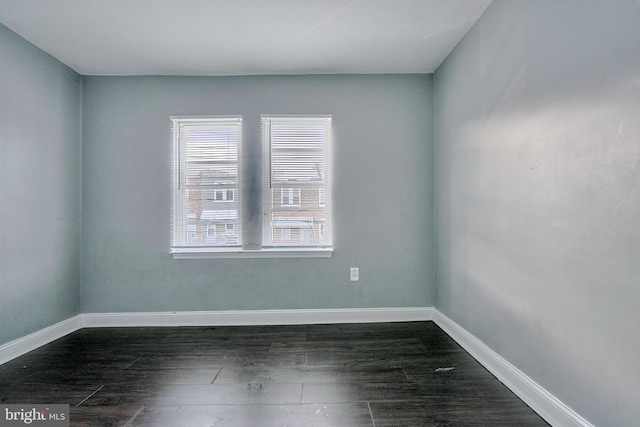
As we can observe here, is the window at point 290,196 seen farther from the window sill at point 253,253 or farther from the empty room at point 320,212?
the window sill at point 253,253

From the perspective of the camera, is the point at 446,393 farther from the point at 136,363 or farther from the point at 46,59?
the point at 46,59

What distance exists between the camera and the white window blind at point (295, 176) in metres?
3.37

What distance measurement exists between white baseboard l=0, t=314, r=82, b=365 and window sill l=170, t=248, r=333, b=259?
3.62ft

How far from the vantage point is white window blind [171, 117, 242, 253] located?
3.37 metres

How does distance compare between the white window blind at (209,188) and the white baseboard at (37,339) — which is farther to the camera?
the white window blind at (209,188)

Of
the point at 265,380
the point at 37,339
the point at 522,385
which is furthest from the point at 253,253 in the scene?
the point at 522,385

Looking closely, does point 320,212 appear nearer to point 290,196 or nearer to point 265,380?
point 290,196

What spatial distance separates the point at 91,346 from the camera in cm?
279

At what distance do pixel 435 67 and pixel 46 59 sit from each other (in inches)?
138

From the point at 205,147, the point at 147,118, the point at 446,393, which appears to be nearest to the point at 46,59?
the point at 147,118

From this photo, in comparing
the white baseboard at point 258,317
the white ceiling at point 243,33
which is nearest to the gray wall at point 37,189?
the white ceiling at point 243,33

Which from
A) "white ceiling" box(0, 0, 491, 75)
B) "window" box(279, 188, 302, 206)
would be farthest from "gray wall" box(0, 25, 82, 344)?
"window" box(279, 188, 302, 206)

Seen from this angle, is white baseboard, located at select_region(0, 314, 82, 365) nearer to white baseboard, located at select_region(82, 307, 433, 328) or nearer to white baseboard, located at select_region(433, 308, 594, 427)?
white baseboard, located at select_region(82, 307, 433, 328)

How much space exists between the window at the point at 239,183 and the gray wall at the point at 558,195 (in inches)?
55.3
